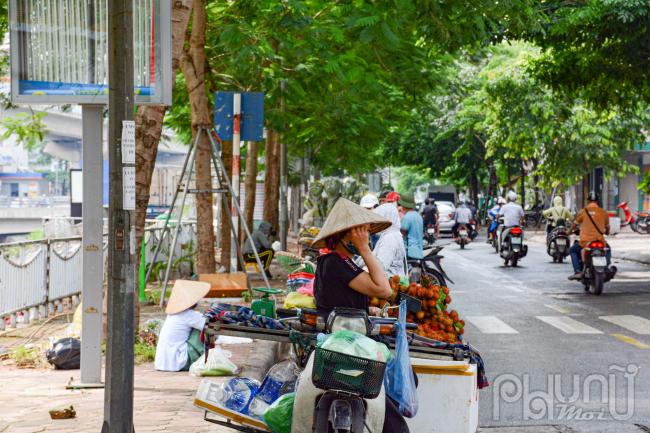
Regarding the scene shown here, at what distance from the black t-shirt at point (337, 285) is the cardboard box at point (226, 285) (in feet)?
27.9

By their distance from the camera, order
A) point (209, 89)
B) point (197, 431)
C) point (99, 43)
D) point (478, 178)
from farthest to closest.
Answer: point (478, 178), point (209, 89), point (99, 43), point (197, 431)

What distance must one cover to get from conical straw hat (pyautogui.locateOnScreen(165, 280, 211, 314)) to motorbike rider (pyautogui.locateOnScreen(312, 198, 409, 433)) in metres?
3.42

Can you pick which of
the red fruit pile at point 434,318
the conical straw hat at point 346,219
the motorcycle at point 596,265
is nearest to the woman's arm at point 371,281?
the conical straw hat at point 346,219

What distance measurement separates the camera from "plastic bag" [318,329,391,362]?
538cm

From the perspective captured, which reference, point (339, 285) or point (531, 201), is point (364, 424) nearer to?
point (339, 285)

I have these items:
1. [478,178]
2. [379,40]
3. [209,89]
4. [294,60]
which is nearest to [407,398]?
[379,40]

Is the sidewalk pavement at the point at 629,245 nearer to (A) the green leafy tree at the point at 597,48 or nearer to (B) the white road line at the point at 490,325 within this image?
(A) the green leafy tree at the point at 597,48

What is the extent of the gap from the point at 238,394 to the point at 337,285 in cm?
86

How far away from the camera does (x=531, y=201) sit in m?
65.7

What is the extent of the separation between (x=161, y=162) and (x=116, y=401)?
111 metres

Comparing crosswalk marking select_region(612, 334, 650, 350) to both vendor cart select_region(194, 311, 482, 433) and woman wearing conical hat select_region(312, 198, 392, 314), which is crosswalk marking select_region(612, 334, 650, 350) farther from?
woman wearing conical hat select_region(312, 198, 392, 314)

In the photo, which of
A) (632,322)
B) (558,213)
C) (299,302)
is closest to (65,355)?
(299,302)

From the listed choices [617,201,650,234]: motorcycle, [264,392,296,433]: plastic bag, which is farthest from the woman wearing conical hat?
[617,201,650,234]: motorcycle

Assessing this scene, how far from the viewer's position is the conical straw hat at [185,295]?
9891 millimetres
